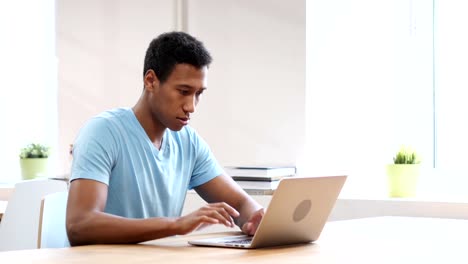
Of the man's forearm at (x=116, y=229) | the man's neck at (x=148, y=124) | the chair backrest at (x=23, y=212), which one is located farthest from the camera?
the chair backrest at (x=23, y=212)

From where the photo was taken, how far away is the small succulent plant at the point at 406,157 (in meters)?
3.88

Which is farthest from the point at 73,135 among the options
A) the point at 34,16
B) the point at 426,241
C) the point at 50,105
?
the point at 426,241

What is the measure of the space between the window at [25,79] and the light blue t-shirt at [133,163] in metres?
2.34

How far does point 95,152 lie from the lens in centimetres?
257

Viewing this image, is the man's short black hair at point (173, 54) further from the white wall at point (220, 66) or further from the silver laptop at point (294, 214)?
the white wall at point (220, 66)

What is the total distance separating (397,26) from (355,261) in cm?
226

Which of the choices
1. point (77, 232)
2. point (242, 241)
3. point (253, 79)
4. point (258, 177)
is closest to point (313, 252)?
point (242, 241)

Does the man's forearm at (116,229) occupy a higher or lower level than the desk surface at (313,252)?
higher

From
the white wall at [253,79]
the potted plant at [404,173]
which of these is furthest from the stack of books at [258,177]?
the potted plant at [404,173]

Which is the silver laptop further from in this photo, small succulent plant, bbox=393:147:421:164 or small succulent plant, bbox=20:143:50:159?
small succulent plant, bbox=20:143:50:159

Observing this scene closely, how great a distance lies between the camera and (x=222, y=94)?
4.18 meters

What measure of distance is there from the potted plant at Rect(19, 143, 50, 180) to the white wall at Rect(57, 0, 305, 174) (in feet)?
1.15

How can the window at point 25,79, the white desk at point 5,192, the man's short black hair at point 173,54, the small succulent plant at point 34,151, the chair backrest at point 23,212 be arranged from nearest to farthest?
the man's short black hair at point 173,54
the chair backrest at point 23,212
the white desk at point 5,192
the small succulent plant at point 34,151
the window at point 25,79

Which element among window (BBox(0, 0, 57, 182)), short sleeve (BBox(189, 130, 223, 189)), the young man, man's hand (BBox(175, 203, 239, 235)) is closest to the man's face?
the young man
